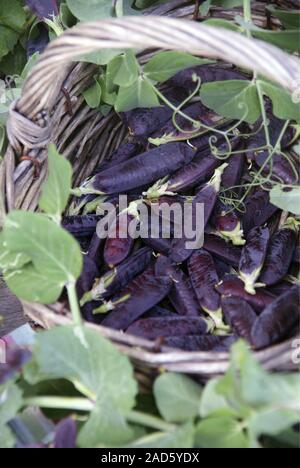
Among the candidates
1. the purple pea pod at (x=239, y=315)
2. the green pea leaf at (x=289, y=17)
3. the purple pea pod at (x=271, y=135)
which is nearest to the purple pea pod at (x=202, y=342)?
the purple pea pod at (x=239, y=315)

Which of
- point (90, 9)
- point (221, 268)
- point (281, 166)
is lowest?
point (221, 268)

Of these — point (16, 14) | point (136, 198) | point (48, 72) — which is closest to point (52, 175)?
point (48, 72)

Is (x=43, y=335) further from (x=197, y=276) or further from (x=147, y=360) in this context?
(x=197, y=276)

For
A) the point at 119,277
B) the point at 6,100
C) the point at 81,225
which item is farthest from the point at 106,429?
the point at 6,100

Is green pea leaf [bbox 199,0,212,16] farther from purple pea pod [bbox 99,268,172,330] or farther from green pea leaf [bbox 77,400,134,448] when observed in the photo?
green pea leaf [bbox 77,400,134,448]

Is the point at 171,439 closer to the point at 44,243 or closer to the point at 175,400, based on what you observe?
the point at 175,400
